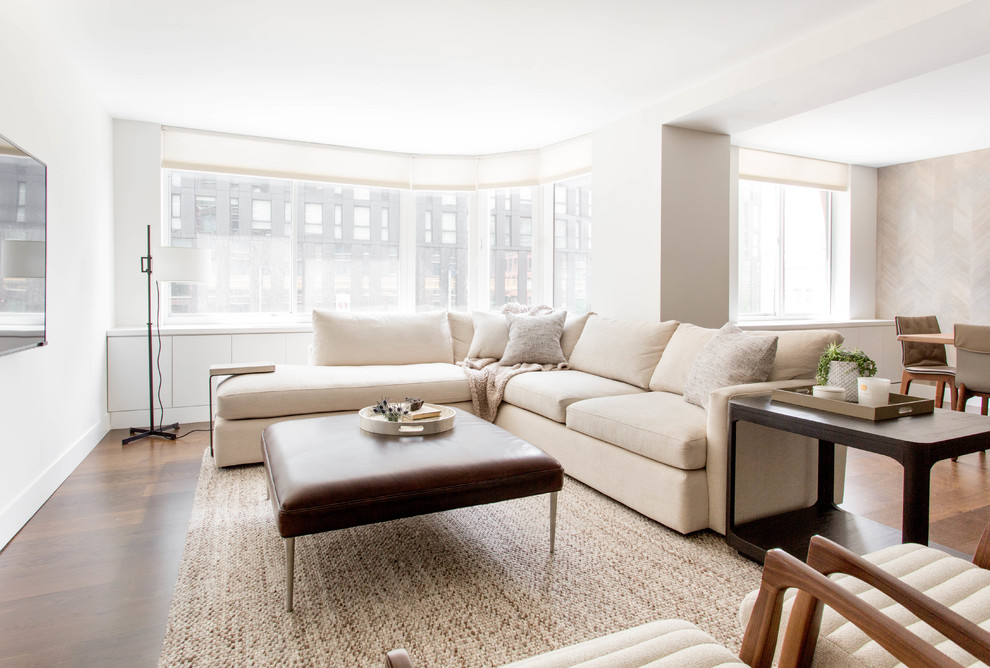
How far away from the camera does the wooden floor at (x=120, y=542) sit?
1.68 meters

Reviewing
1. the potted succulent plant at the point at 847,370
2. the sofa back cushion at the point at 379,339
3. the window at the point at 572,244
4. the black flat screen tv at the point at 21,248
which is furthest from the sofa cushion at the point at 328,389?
the potted succulent plant at the point at 847,370

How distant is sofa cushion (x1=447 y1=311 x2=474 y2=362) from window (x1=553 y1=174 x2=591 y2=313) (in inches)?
42.7

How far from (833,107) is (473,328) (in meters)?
3.22

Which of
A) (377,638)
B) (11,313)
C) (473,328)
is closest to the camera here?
(377,638)

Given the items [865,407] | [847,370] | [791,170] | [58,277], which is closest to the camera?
[865,407]

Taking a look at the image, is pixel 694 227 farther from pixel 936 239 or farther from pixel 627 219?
pixel 936 239

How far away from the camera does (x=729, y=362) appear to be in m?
2.61

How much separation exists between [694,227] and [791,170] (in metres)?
2.24

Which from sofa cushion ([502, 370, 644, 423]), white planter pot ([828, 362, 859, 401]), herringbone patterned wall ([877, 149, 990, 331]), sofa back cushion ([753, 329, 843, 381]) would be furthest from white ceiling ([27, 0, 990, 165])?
sofa cushion ([502, 370, 644, 423])

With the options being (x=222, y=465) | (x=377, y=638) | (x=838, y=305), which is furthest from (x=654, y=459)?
(x=838, y=305)

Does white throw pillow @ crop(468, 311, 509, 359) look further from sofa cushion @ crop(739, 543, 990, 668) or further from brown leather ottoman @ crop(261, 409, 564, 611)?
sofa cushion @ crop(739, 543, 990, 668)

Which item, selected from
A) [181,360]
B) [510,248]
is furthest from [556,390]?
[181,360]

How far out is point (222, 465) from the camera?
328cm

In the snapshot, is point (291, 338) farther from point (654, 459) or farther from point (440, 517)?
point (654, 459)
